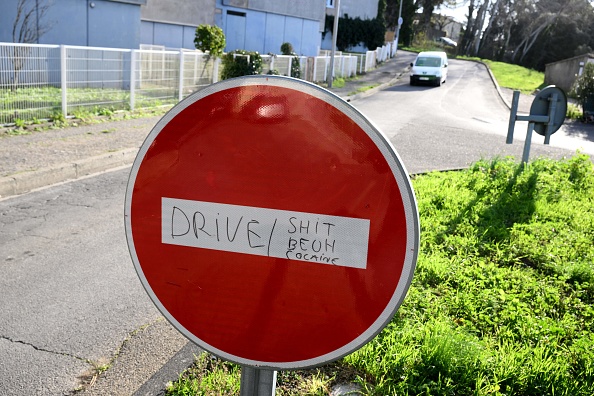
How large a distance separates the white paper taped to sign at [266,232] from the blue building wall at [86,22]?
17.7 meters

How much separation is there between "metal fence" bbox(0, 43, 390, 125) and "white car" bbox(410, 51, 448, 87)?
18.4 meters

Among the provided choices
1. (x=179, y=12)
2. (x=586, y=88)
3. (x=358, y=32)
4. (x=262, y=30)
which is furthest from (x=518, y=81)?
(x=179, y=12)

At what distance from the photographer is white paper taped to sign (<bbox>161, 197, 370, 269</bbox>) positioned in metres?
1.46

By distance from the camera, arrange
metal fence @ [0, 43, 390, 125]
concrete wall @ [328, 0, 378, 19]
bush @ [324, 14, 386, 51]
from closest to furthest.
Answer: metal fence @ [0, 43, 390, 125]
bush @ [324, 14, 386, 51]
concrete wall @ [328, 0, 378, 19]

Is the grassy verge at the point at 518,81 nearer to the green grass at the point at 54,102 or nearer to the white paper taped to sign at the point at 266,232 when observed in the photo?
the green grass at the point at 54,102

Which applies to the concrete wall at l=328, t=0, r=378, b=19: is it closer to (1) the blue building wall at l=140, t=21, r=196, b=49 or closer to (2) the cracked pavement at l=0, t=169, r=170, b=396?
(1) the blue building wall at l=140, t=21, r=196, b=49

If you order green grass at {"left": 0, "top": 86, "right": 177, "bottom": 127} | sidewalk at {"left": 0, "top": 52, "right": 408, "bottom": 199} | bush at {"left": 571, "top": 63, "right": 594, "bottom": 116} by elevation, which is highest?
bush at {"left": 571, "top": 63, "right": 594, "bottom": 116}

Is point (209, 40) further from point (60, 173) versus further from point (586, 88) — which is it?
point (586, 88)

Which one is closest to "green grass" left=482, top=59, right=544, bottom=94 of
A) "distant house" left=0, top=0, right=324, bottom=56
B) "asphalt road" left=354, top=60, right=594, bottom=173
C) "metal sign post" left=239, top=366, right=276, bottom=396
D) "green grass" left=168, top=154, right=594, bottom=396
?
"asphalt road" left=354, top=60, right=594, bottom=173

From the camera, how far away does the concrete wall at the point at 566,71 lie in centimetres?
3540

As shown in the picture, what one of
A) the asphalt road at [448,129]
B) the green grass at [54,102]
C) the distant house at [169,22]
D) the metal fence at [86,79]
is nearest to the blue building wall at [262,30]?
the distant house at [169,22]

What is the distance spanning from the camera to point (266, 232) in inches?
59.6

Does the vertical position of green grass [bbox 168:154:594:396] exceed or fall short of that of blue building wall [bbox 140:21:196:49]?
it falls short

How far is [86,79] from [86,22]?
6842 millimetres
